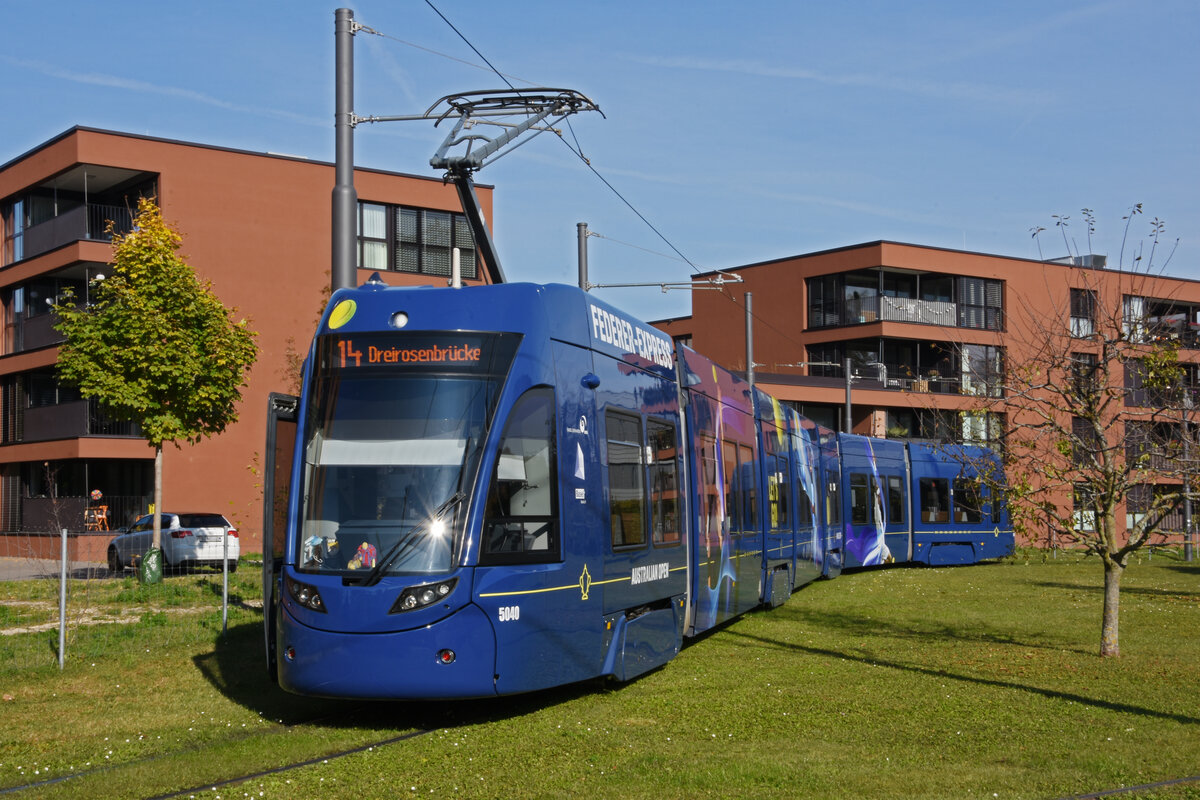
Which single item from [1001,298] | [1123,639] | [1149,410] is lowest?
[1123,639]

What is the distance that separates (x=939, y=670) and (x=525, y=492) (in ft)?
16.6

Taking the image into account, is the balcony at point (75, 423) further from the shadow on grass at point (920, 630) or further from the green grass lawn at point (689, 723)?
the shadow on grass at point (920, 630)

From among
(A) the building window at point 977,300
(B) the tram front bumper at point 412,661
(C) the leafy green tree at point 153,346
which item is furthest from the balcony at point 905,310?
(B) the tram front bumper at point 412,661

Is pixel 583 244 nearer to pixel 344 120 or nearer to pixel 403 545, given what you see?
pixel 344 120

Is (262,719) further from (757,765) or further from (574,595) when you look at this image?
(757,765)

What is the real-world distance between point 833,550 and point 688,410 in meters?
13.6

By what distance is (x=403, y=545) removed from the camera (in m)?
8.93

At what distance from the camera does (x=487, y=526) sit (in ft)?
29.9

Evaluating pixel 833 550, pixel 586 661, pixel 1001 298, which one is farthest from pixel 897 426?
pixel 586 661

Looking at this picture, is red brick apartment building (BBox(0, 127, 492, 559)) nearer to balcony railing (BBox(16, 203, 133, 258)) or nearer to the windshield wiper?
balcony railing (BBox(16, 203, 133, 258))

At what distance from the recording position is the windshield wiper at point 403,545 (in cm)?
890

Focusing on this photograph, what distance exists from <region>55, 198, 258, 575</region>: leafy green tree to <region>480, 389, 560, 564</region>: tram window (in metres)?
14.8

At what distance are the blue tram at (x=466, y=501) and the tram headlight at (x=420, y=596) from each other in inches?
0.6

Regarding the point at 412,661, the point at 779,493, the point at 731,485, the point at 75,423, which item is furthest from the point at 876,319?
the point at 412,661
